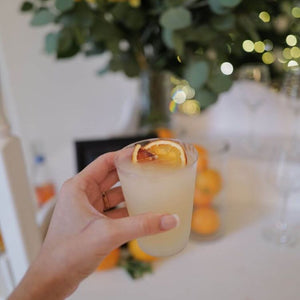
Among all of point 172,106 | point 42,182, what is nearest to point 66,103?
point 42,182

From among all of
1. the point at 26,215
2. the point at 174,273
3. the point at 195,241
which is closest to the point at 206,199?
the point at 195,241

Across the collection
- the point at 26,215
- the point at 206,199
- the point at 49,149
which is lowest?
the point at 49,149

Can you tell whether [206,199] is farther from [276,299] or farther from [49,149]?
[49,149]

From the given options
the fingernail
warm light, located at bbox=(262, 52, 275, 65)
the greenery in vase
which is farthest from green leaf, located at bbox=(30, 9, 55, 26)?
warm light, located at bbox=(262, 52, 275, 65)

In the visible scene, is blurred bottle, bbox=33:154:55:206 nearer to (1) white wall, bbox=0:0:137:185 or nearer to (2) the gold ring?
(1) white wall, bbox=0:0:137:185

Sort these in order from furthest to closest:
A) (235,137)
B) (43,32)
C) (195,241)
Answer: (43,32) → (235,137) → (195,241)

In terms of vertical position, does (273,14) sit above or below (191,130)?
above

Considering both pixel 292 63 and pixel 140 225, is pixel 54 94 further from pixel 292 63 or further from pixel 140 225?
pixel 140 225
